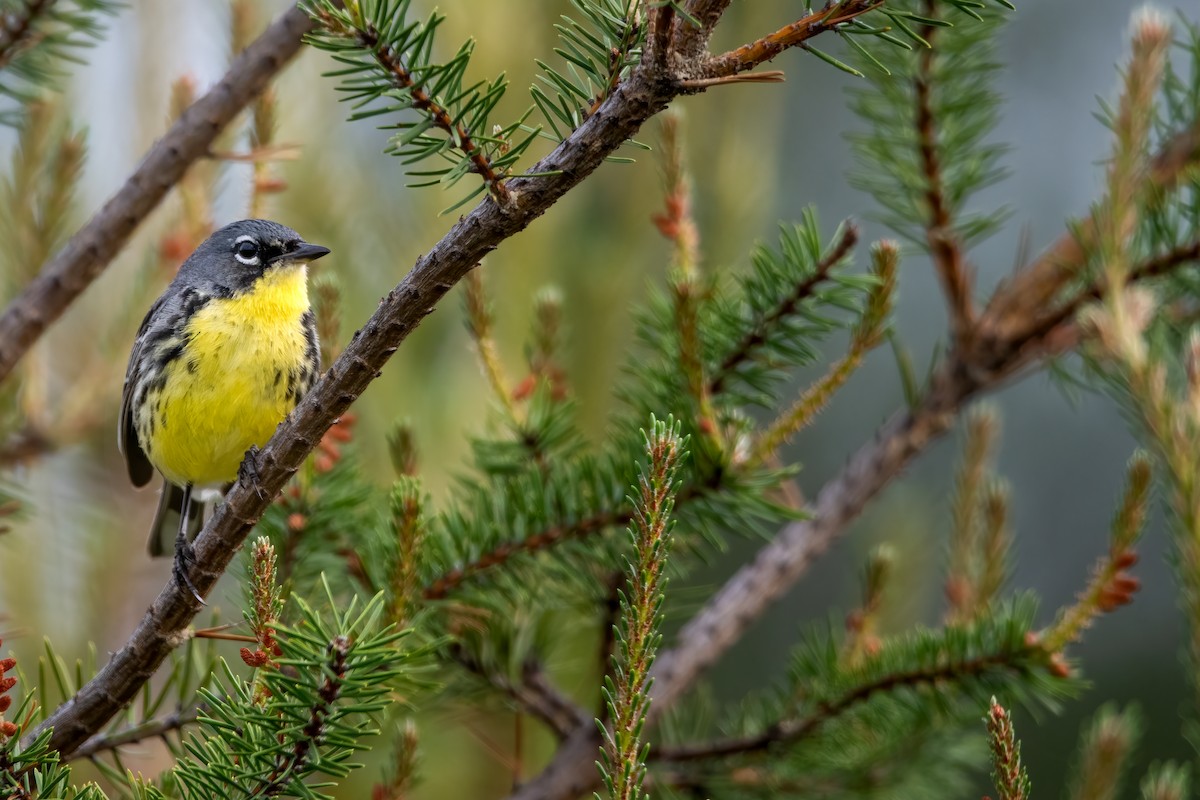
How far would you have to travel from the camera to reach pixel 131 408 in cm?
249

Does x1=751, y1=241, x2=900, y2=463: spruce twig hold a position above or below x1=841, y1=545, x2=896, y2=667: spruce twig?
above

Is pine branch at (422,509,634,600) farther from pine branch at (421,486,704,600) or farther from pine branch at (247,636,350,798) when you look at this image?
pine branch at (247,636,350,798)

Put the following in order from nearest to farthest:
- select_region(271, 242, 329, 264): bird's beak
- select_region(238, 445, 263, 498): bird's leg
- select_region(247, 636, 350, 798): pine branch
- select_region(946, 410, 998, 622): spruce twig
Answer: select_region(247, 636, 350, 798): pine branch → select_region(238, 445, 263, 498): bird's leg → select_region(946, 410, 998, 622): spruce twig → select_region(271, 242, 329, 264): bird's beak

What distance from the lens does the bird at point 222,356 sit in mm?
2355

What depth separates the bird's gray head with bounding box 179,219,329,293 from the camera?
2484mm

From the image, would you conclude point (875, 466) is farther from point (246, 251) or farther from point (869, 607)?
point (246, 251)

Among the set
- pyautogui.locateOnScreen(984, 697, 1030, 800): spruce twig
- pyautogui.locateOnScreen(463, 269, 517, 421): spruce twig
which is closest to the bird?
pyautogui.locateOnScreen(463, 269, 517, 421): spruce twig

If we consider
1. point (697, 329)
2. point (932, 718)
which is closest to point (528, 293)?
point (697, 329)

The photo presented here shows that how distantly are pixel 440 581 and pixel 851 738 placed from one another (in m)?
0.68

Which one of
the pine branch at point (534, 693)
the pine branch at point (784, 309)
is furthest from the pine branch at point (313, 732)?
the pine branch at point (784, 309)

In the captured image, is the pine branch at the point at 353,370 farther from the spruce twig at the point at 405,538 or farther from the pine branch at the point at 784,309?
the pine branch at the point at 784,309

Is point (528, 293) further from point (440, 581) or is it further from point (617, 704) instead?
point (617, 704)

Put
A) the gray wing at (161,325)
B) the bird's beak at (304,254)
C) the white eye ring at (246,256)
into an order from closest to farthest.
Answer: the bird's beak at (304,254)
the gray wing at (161,325)
the white eye ring at (246,256)

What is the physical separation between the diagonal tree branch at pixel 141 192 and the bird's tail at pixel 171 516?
3.38 feet
